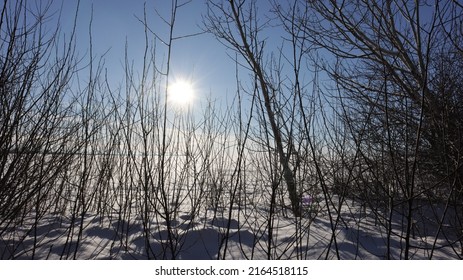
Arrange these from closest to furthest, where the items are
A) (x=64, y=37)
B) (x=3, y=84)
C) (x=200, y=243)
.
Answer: (x=3, y=84)
(x=64, y=37)
(x=200, y=243)

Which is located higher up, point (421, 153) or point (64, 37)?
point (64, 37)

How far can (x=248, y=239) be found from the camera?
6.16 feet

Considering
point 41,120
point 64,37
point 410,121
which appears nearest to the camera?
point 41,120

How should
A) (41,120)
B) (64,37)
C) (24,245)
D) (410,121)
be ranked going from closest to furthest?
(41,120)
(64,37)
(24,245)
(410,121)

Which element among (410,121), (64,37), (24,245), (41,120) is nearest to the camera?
(41,120)

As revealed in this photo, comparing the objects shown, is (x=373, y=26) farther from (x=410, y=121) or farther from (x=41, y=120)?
(x=41, y=120)

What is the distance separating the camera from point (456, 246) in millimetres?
1728

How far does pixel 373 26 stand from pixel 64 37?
2.41 metres

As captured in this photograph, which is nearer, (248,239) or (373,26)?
(248,239)
